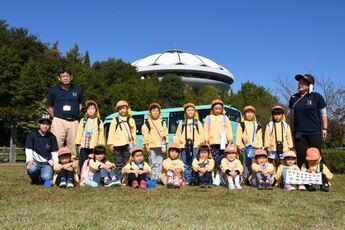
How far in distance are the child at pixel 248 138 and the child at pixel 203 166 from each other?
0.77 meters

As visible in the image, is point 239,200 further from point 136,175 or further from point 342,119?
point 342,119

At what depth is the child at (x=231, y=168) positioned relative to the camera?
7379 mm

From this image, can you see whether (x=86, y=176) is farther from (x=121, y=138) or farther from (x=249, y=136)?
(x=249, y=136)

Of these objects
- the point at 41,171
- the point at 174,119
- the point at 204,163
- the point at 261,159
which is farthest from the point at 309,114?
the point at 174,119

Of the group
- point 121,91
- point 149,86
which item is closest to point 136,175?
point 121,91

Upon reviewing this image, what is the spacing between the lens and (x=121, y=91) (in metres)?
34.3

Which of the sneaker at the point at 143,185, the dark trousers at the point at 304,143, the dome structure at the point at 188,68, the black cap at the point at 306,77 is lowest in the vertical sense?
the sneaker at the point at 143,185

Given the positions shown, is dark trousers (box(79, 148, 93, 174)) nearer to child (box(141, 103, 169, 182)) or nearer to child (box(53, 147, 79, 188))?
child (box(53, 147, 79, 188))

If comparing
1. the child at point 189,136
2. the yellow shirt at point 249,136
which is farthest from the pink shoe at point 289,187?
the child at point 189,136

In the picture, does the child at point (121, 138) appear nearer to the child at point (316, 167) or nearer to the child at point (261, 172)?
the child at point (261, 172)

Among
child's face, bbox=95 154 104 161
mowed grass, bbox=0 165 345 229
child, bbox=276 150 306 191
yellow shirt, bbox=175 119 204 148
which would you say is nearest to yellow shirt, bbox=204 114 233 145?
yellow shirt, bbox=175 119 204 148

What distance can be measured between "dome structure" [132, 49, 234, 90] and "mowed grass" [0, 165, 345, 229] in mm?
61933

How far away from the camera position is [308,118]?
7.56 metres

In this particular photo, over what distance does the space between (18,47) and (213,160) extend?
31871 mm
